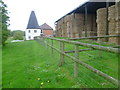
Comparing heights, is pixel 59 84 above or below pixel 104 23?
below

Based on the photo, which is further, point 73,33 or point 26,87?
point 73,33

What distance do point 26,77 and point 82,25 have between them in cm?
1328

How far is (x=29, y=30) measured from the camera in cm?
4416

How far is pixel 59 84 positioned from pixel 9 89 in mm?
1097

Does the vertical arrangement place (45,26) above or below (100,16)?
above

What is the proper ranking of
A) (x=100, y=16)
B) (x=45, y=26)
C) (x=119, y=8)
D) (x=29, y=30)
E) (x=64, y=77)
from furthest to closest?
(x=45, y=26)
(x=29, y=30)
(x=100, y=16)
(x=119, y=8)
(x=64, y=77)

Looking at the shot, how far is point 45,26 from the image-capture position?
1984 inches

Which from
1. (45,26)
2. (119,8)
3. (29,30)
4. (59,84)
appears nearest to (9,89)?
(59,84)

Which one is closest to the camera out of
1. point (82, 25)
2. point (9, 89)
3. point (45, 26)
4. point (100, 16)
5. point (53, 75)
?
point (9, 89)

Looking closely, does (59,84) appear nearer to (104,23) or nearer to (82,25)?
(104,23)

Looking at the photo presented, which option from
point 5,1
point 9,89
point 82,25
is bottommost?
point 9,89

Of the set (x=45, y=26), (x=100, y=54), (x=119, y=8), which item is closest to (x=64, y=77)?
(x=100, y=54)

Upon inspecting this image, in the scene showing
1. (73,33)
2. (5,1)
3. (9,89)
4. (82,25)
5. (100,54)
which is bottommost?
(9,89)

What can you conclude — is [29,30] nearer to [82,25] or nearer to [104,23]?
[82,25]
